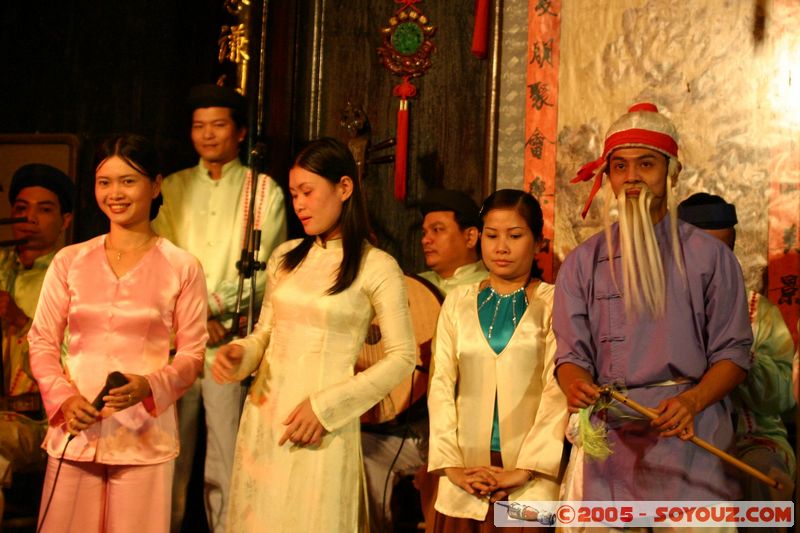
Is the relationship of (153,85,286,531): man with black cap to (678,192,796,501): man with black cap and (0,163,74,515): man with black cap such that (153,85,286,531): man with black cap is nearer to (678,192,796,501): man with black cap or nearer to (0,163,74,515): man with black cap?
(0,163,74,515): man with black cap

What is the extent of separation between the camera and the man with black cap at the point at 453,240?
4.98 m

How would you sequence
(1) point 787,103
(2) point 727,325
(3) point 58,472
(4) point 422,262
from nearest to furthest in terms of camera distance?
(2) point 727,325
(3) point 58,472
(1) point 787,103
(4) point 422,262

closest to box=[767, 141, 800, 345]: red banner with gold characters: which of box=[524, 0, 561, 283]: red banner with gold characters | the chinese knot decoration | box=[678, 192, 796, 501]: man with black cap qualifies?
box=[678, 192, 796, 501]: man with black cap

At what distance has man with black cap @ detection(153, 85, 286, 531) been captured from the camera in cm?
462

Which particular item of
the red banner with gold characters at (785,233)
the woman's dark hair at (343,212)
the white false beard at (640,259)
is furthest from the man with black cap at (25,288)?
the red banner with gold characters at (785,233)

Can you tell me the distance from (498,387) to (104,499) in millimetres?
1402

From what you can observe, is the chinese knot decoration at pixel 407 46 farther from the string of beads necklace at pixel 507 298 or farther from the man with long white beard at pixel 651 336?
the man with long white beard at pixel 651 336

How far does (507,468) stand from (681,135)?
205 cm

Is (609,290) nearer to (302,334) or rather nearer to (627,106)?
(302,334)

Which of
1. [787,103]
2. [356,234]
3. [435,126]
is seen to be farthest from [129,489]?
[787,103]

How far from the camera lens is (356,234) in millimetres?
3660

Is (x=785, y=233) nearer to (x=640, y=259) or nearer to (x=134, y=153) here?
(x=640, y=259)

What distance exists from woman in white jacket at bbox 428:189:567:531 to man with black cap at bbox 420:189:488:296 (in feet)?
3.32

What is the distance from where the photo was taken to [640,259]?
3.27 m
